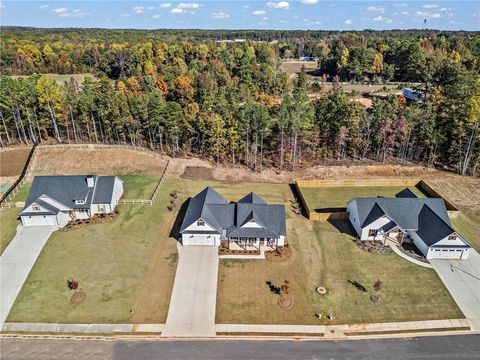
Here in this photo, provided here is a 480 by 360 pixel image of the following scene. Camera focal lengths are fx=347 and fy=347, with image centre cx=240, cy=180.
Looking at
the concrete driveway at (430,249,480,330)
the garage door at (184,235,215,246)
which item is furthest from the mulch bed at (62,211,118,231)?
the concrete driveway at (430,249,480,330)

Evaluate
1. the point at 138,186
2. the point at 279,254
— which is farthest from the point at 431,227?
the point at 138,186

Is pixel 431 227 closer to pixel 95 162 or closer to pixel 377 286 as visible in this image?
pixel 377 286

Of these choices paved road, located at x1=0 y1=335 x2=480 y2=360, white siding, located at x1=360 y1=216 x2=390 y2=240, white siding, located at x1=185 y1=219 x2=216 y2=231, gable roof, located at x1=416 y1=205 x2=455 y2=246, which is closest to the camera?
paved road, located at x1=0 y1=335 x2=480 y2=360

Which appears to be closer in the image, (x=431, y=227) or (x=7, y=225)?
(x=431, y=227)

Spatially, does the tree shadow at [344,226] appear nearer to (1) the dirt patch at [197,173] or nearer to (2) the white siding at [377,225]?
(2) the white siding at [377,225]

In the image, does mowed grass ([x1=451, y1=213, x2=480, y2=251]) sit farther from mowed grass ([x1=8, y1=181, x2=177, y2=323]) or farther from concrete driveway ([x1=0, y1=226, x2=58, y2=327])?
concrete driveway ([x1=0, y1=226, x2=58, y2=327])

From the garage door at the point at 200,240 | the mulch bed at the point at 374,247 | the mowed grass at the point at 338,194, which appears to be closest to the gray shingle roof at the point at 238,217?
the garage door at the point at 200,240
